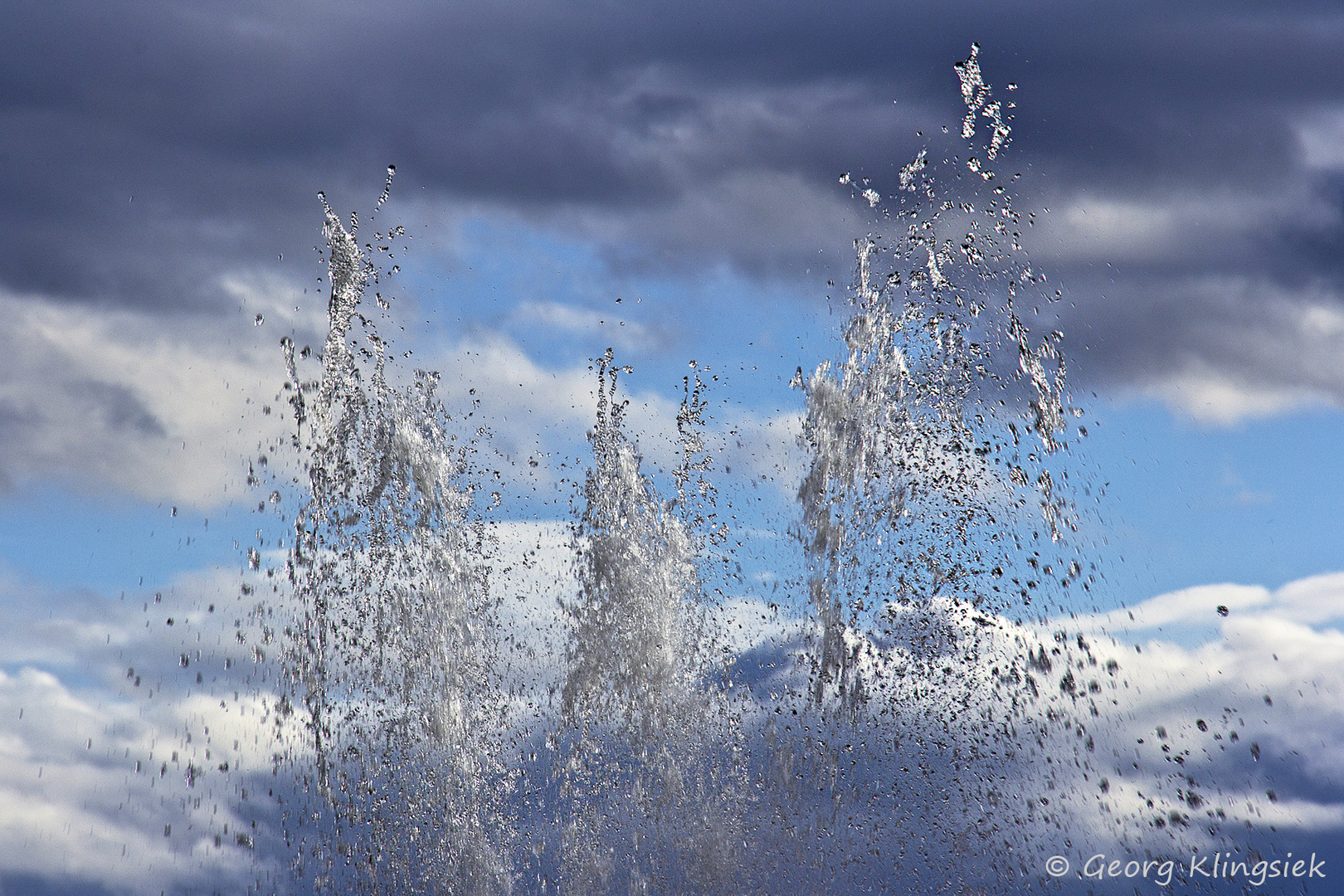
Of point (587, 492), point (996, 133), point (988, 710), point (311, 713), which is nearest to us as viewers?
point (996, 133)

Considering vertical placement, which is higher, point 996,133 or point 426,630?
point 996,133

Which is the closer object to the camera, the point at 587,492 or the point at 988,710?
the point at 988,710

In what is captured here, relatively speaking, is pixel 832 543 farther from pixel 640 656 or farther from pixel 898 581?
pixel 640 656

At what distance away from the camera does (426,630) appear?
34.6 meters

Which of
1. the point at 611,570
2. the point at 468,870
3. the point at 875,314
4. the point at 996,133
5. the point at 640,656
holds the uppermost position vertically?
the point at 996,133

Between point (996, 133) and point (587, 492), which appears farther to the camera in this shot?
point (587, 492)

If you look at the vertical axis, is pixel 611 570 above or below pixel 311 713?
above

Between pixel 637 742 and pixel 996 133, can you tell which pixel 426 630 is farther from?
pixel 996 133

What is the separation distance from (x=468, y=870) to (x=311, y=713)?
267 inches

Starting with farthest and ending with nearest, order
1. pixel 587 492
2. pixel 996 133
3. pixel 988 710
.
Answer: pixel 587 492
pixel 988 710
pixel 996 133

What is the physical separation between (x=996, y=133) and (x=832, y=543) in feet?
42.4

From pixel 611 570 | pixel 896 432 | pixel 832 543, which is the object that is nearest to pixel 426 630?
pixel 611 570

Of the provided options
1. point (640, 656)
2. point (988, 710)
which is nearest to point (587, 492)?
point (640, 656)

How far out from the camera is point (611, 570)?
38562mm
